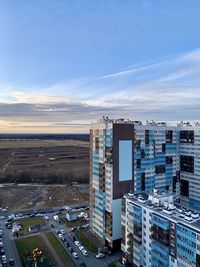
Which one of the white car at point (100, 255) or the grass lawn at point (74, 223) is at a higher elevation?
the grass lawn at point (74, 223)

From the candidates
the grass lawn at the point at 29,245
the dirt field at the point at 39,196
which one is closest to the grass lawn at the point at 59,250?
the grass lawn at the point at 29,245

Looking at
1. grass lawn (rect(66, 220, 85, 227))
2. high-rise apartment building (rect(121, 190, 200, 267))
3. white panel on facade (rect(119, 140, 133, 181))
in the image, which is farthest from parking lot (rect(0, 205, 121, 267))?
white panel on facade (rect(119, 140, 133, 181))

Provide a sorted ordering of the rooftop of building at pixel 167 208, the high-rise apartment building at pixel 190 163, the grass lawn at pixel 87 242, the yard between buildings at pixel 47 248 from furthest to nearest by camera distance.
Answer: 1. the high-rise apartment building at pixel 190 163
2. the grass lawn at pixel 87 242
3. the yard between buildings at pixel 47 248
4. the rooftop of building at pixel 167 208

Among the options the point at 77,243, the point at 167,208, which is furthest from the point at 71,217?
the point at 167,208

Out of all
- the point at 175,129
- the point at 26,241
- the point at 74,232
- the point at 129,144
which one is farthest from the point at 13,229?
the point at 175,129

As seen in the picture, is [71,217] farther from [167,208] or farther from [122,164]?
[167,208]

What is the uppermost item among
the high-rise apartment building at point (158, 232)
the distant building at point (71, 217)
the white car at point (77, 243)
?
the high-rise apartment building at point (158, 232)

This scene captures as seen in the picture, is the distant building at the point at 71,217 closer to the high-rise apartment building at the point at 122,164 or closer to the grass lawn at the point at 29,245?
the high-rise apartment building at the point at 122,164

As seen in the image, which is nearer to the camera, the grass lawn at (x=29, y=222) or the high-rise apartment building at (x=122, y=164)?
the high-rise apartment building at (x=122, y=164)
